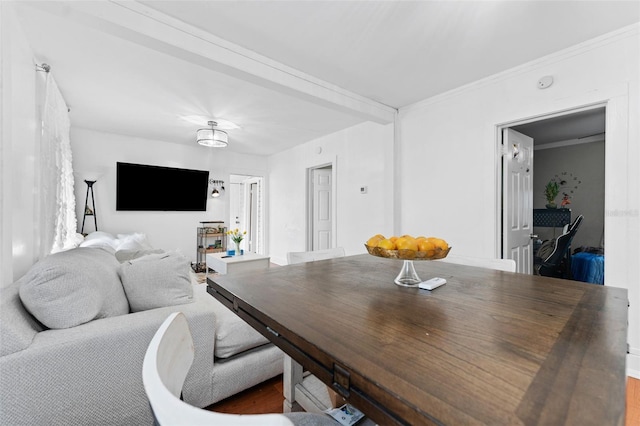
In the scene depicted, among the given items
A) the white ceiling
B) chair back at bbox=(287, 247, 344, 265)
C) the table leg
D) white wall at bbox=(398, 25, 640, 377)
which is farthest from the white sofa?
white wall at bbox=(398, 25, 640, 377)

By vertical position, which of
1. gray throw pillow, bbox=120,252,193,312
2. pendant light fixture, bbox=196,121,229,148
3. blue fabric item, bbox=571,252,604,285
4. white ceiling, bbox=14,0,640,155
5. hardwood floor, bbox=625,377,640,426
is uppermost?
white ceiling, bbox=14,0,640,155

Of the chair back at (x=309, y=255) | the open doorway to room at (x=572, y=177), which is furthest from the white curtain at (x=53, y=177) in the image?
the open doorway to room at (x=572, y=177)

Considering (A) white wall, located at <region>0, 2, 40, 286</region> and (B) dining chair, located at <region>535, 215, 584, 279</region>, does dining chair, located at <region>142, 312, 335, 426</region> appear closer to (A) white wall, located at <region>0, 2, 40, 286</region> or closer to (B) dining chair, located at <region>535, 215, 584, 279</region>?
(A) white wall, located at <region>0, 2, 40, 286</region>

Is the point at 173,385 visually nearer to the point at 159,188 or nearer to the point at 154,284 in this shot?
the point at 154,284

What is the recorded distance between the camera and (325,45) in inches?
87.7

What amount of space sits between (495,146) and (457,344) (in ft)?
8.76

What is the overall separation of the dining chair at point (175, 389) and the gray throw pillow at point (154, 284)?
106 cm

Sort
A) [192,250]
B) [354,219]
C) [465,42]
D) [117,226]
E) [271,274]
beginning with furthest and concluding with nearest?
[192,250], [117,226], [354,219], [465,42], [271,274]

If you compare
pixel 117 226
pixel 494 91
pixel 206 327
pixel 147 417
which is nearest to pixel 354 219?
pixel 494 91

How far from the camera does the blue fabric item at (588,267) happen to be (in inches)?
125

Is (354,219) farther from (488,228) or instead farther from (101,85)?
(101,85)

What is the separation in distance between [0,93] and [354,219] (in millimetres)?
3629

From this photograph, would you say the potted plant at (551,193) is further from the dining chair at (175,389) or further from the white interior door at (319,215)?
the dining chair at (175,389)

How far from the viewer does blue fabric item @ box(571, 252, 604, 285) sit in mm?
3170
